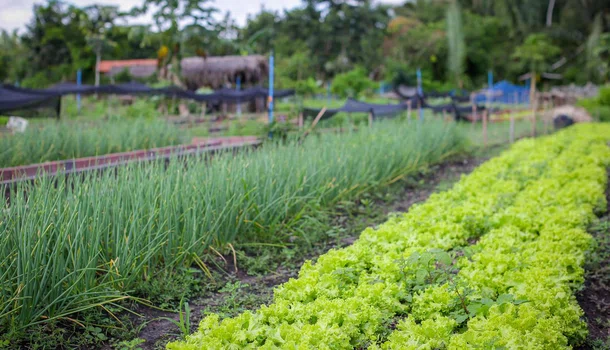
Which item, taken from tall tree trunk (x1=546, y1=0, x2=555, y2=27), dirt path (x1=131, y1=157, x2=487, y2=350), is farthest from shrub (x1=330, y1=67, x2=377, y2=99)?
dirt path (x1=131, y1=157, x2=487, y2=350)

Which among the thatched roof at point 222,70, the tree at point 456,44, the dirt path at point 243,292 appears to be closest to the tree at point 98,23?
the thatched roof at point 222,70

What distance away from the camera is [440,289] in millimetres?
3070

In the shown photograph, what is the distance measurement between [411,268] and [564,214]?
177 cm

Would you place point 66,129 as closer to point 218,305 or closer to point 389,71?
point 218,305

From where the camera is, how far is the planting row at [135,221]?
279cm

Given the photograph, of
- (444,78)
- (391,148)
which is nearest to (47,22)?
(444,78)

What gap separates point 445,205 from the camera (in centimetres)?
515

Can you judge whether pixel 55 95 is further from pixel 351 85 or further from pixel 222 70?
pixel 351 85

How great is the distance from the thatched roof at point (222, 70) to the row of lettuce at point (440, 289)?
1781cm

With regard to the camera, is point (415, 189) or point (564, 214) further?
point (415, 189)

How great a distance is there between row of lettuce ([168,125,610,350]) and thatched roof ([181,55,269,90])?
701 inches

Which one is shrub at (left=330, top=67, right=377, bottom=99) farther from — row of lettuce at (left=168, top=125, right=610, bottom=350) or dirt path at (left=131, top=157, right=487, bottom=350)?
row of lettuce at (left=168, top=125, right=610, bottom=350)

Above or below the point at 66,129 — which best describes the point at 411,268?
below

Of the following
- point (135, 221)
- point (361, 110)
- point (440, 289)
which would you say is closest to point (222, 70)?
point (361, 110)
